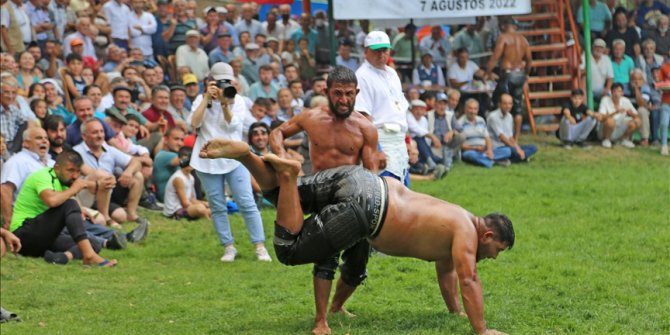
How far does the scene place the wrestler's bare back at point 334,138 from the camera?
28.1 feet

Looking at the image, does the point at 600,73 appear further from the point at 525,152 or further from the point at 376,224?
the point at 376,224

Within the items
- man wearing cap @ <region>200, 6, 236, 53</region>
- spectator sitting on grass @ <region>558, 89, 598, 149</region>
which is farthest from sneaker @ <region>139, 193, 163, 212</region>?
spectator sitting on grass @ <region>558, 89, 598, 149</region>

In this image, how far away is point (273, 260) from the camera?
38.2ft

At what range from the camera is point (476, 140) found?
59.2 feet

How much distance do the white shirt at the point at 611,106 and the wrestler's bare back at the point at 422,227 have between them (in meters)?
12.8

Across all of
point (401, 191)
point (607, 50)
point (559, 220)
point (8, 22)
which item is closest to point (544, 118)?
point (607, 50)

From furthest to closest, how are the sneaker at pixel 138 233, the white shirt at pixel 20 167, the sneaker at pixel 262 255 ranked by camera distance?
the sneaker at pixel 138 233 < the white shirt at pixel 20 167 < the sneaker at pixel 262 255

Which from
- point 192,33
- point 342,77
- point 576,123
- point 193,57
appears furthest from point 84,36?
point 342,77

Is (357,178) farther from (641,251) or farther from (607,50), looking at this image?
(607,50)

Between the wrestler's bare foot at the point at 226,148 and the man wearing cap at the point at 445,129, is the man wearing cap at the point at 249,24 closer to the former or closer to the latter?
the man wearing cap at the point at 445,129

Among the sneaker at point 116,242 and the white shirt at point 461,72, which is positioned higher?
the white shirt at point 461,72

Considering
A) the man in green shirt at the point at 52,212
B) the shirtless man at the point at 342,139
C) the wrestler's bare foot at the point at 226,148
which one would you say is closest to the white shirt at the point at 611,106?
the man in green shirt at the point at 52,212

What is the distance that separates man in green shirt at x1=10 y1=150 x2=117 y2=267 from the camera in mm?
11289

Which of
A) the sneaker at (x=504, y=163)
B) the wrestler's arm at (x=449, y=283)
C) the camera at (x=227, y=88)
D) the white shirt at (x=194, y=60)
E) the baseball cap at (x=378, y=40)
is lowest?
the sneaker at (x=504, y=163)
